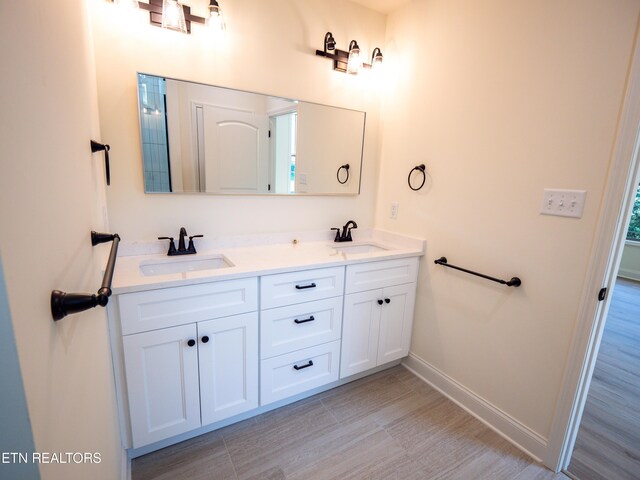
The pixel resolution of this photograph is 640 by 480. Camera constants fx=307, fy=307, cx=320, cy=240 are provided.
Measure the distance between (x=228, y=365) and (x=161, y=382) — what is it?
0.30 meters

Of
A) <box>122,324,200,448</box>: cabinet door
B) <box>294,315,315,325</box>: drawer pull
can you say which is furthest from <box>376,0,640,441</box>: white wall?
<box>122,324,200,448</box>: cabinet door

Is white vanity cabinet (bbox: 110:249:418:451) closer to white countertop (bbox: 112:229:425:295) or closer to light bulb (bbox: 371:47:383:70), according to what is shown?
white countertop (bbox: 112:229:425:295)

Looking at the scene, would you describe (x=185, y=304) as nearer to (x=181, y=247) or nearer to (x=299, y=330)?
(x=181, y=247)

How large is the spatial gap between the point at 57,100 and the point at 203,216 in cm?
128

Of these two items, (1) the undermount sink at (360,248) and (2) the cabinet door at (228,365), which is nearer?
(2) the cabinet door at (228,365)

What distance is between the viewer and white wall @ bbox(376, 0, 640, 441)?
4.33 feet

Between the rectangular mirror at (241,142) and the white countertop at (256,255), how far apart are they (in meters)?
0.32

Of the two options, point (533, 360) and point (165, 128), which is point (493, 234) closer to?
point (533, 360)

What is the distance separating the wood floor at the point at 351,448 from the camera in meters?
1.45

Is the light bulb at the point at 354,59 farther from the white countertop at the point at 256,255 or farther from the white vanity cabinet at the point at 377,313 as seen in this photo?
the white vanity cabinet at the point at 377,313

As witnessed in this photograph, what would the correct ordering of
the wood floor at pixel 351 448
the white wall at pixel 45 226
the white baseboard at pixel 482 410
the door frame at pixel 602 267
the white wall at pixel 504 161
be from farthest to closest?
the white baseboard at pixel 482 410
the wood floor at pixel 351 448
the white wall at pixel 504 161
the door frame at pixel 602 267
the white wall at pixel 45 226

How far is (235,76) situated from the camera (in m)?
1.80

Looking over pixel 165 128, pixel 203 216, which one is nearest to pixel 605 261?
pixel 203 216

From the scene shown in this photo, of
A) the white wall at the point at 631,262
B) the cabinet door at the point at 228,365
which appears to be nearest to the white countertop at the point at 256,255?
the cabinet door at the point at 228,365
